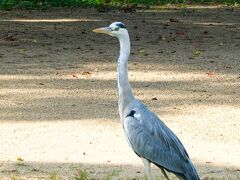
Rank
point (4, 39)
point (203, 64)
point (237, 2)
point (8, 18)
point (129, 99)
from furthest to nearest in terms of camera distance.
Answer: point (237, 2) < point (8, 18) < point (4, 39) < point (203, 64) < point (129, 99)

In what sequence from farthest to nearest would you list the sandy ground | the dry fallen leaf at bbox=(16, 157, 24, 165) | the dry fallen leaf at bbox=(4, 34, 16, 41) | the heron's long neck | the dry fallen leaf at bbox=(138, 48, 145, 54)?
the dry fallen leaf at bbox=(4, 34, 16, 41), the dry fallen leaf at bbox=(138, 48, 145, 54), the sandy ground, the dry fallen leaf at bbox=(16, 157, 24, 165), the heron's long neck

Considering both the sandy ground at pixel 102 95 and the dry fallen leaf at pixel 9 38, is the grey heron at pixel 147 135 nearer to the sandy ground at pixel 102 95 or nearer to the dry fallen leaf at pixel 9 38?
the sandy ground at pixel 102 95

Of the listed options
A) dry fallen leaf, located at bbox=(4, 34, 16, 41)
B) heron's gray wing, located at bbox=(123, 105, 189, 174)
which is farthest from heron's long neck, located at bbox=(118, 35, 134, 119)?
dry fallen leaf, located at bbox=(4, 34, 16, 41)

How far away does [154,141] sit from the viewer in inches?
241

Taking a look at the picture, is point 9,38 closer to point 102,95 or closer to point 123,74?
point 102,95

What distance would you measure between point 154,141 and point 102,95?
15.8 feet

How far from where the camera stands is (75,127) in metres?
9.03

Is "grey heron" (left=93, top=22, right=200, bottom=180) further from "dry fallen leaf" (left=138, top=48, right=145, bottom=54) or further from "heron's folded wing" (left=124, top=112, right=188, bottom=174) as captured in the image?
"dry fallen leaf" (left=138, top=48, right=145, bottom=54)

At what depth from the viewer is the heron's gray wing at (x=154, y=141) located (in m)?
6.04

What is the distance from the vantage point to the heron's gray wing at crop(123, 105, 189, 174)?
604 cm

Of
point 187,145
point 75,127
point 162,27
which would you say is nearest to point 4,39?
point 162,27

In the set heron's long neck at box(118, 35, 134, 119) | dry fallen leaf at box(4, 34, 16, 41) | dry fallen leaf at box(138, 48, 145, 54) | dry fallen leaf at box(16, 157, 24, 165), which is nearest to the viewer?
heron's long neck at box(118, 35, 134, 119)

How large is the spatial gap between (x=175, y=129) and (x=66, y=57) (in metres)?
5.59

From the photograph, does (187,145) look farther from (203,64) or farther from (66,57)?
(66,57)
